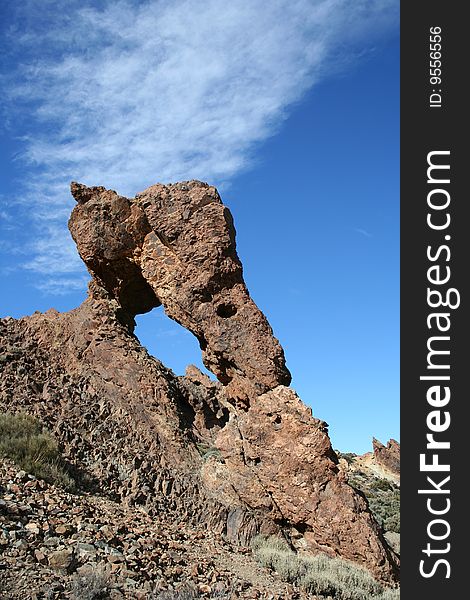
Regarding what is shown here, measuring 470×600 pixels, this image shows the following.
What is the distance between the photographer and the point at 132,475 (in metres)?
12.7

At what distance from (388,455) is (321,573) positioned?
24516 mm

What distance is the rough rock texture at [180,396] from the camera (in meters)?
12.2

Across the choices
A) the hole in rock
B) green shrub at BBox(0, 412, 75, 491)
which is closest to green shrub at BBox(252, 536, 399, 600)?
green shrub at BBox(0, 412, 75, 491)

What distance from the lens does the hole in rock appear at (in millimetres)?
14406

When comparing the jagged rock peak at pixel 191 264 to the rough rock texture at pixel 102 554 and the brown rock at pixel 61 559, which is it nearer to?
the rough rock texture at pixel 102 554

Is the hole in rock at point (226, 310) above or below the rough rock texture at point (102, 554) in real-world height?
above

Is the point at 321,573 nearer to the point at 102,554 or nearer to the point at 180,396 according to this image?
the point at 102,554

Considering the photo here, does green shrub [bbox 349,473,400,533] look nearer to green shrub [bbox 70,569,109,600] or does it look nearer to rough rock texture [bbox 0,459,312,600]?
rough rock texture [bbox 0,459,312,600]

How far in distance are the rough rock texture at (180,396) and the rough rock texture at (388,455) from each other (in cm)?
1830

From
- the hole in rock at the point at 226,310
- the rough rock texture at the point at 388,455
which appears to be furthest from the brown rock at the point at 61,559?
the rough rock texture at the point at 388,455

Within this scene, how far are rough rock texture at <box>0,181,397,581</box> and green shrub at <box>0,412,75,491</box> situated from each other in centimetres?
68

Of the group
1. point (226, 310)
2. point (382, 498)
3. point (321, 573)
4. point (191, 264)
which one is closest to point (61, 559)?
point (321, 573)

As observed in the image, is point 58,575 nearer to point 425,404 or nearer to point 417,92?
point 425,404

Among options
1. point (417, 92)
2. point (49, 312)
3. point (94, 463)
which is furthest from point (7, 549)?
point (49, 312)
